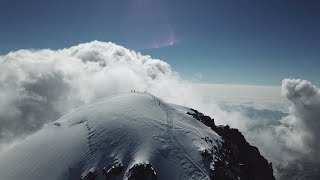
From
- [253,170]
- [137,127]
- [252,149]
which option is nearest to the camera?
[137,127]

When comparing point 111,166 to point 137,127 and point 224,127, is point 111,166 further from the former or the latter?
point 224,127

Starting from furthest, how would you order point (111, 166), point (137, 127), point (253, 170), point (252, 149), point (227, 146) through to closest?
point (252, 149), point (253, 170), point (227, 146), point (137, 127), point (111, 166)

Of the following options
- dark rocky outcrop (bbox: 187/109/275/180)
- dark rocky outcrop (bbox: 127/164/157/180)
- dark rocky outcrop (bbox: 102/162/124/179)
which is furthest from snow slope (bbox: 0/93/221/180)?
dark rocky outcrop (bbox: 187/109/275/180)

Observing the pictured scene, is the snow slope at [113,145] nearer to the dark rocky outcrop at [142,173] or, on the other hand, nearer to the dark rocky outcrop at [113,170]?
the dark rocky outcrop at [113,170]

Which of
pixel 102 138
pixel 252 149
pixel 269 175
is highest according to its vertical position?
pixel 102 138

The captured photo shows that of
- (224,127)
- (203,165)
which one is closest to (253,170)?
(224,127)

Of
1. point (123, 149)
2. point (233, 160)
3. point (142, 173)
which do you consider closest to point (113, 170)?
point (142, 173)

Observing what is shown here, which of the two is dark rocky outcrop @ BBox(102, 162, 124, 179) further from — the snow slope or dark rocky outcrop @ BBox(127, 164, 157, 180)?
dark rocky outcrop @ BBox(127, 164, 157, 180)
